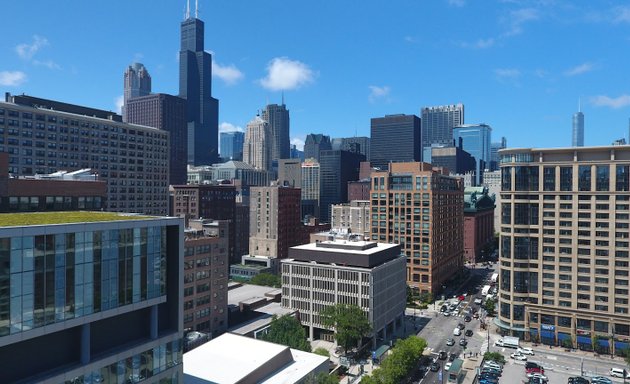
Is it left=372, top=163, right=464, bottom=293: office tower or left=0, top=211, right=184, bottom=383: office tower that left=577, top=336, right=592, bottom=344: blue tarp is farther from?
left=0, top=211, right=184, bottom=383: office tower

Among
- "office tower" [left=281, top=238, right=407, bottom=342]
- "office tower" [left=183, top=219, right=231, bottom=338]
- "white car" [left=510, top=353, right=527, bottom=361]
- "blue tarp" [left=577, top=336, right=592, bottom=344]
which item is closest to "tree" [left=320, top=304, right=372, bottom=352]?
"office tower" [left=281, top=238, right=407, bottom=342]

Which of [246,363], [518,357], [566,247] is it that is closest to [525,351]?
[518,357]

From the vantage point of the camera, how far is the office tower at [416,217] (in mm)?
146250

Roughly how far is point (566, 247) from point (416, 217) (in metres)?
50.4

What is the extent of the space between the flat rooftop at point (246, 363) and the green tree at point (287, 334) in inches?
345

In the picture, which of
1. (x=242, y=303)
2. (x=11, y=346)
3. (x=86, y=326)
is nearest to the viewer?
(x=11, y=346)

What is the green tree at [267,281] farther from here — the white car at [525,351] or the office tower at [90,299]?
the office tower at [90,299]

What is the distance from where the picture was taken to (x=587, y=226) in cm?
10188

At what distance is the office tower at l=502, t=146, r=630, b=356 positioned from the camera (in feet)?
324

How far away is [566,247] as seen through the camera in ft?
340

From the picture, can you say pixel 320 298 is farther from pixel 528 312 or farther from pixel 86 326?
pixel 86 326

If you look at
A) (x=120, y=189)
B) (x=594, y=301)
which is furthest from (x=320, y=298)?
(x=120, y=189)

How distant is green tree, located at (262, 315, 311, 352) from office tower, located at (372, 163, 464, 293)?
66.4 metres

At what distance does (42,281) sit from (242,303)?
84.5 metres
